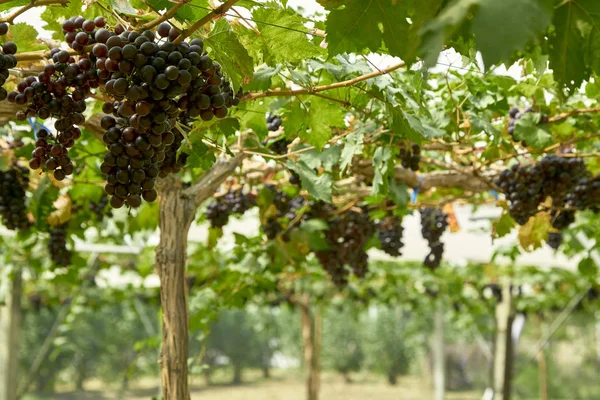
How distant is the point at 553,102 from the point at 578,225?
2577mm

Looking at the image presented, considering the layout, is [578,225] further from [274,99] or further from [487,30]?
[487,30]

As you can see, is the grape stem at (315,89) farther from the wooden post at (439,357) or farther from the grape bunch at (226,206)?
the wooden post at (439,357)

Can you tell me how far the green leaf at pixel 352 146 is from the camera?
245 cm

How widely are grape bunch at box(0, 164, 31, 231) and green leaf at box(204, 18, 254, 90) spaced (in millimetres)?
2022

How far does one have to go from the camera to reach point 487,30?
69 cm

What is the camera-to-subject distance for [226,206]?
145 inches

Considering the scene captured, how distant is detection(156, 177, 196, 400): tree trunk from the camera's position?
2391 mm

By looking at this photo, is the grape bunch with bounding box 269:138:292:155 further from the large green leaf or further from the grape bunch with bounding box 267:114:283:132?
the large green leaf

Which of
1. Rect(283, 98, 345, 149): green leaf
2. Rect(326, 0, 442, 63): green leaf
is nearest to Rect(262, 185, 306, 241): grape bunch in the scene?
Rect(283, 98, 345, 149): green leaf

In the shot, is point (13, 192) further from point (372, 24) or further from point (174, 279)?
point (372, 24)

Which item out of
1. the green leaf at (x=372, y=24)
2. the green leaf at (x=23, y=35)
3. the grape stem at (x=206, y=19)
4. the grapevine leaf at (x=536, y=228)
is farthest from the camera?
the grapevine leaf at (x=536, y=228)

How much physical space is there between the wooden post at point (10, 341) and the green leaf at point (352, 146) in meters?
5.67

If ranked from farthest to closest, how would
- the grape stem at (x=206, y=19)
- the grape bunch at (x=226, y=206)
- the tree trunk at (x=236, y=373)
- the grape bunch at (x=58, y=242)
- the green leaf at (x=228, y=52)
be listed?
the tree trunk at (x=236, y=373), the grape bunch at (x=58, y=242), the grape bunch at (x=226, y=206), the green leaf at (x=228, y=52), the grape stem at (x=206, y=19)

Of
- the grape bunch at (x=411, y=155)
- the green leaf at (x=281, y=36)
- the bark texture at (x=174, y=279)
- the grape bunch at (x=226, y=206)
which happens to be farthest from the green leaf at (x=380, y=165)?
the grape bunch at (x=226, y=206)
